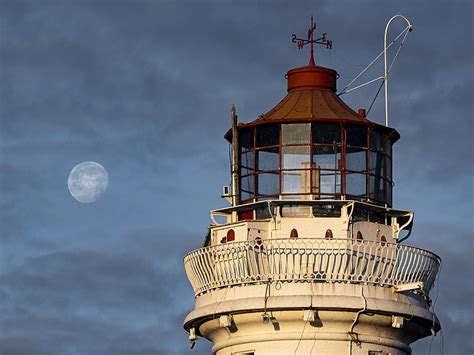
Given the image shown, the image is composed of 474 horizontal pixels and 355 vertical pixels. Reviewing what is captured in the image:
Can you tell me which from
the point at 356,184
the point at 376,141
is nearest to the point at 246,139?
the point at 356,184

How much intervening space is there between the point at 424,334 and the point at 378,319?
6.84 ft

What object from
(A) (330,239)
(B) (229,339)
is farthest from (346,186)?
(B) (229,339)

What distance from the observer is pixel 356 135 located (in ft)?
164

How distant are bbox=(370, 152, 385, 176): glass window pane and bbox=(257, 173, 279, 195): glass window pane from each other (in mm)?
2410

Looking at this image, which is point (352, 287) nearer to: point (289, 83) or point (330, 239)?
point (330, 239)

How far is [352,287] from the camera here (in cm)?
4831

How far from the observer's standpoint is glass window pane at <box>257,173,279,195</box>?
162 feet

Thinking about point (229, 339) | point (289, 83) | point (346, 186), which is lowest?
point (229, 339)

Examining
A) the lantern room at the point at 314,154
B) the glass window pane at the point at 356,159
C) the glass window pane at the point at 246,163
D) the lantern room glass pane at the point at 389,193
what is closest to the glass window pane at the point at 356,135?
the lantern room at the point at 314,154

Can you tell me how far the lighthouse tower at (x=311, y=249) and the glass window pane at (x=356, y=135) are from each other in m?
0.02

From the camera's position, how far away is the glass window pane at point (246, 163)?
164 feet

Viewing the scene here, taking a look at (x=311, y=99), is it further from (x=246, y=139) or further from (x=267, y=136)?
(x=246, y=139)

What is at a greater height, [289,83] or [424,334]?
[289,83]

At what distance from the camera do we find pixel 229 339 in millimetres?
49625
